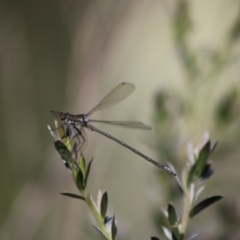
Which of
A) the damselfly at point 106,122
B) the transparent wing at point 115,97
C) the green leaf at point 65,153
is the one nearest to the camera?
the green leaf at point 65,153

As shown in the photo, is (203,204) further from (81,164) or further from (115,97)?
(115,97)

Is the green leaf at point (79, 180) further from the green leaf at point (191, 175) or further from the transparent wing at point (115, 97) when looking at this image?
the transparent wing at point (115, 97)

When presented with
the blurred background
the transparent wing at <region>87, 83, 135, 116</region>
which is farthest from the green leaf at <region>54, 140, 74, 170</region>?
the transparent wing at <region>87, 83, 135, 116</region>

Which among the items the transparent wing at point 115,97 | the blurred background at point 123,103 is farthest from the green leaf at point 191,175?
the transparent wing at point 115,97

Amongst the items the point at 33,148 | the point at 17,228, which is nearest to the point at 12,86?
the point at 33,148

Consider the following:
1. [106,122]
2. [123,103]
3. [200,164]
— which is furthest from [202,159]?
[123,103]

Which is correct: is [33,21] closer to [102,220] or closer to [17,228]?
[17,228]
